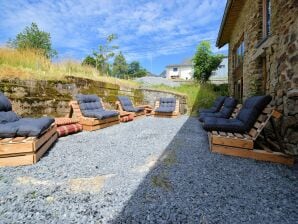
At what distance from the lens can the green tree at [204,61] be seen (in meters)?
21.9

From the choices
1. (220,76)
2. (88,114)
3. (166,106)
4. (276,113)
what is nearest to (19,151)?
(88,114)

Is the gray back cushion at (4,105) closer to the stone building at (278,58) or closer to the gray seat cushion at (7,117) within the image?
the gray seat cushion at (7,117)

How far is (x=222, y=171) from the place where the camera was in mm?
2641

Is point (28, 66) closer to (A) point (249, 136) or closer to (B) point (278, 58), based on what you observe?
(A) point (249, 136)

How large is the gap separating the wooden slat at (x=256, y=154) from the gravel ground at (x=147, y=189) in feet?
0.43

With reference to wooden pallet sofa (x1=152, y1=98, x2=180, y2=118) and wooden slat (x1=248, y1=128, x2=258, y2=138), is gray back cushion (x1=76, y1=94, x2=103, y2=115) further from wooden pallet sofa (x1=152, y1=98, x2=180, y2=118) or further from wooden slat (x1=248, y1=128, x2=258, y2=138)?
wooden slat (x1=248, y1=128, x2=258, y2=138)

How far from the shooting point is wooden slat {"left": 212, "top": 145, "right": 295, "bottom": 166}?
2.92 m

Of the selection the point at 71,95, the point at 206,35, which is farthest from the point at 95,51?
the point at 71,95

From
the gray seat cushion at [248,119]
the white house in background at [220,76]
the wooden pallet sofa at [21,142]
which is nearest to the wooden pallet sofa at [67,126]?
the wooden pallet sofa at [21,142]

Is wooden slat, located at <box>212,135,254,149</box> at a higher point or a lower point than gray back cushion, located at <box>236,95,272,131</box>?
lower

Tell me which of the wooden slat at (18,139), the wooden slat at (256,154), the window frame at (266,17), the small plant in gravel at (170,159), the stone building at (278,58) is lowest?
the small plant in gravel at (170,159)

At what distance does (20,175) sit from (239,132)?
314 centimetres

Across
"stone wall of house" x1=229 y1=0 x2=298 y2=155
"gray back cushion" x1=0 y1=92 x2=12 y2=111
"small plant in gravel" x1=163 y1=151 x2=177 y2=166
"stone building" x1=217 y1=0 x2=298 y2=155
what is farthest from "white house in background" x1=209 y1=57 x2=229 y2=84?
"gray back cushion" x1=0 y1=92 x2=12 y2=111

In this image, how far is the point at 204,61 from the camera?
22141 mm
